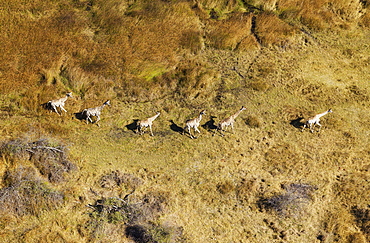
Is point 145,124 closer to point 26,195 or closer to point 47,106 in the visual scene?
point 47,106

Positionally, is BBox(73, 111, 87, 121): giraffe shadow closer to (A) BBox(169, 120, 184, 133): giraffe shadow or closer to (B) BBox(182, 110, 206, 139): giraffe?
(A) BBox(169, 120, 184, 133): giraffe shadow

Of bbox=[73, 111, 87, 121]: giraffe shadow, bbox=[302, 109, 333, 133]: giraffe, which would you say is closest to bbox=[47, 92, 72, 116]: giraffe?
bbox=[73, 111, 87, 121]: giraffe shadow

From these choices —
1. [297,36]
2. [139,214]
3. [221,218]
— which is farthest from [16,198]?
[297,36]

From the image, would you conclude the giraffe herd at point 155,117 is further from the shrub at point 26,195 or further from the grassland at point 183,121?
the shrub at point 26,195

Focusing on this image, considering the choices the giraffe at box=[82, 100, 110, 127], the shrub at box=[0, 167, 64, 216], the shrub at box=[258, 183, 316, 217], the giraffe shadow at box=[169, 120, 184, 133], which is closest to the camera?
the shrub at box=[0, 167, 64, 216]

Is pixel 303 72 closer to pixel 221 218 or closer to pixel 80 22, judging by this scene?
pixel 221 218

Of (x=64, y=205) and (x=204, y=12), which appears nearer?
(x=64, y=205)
